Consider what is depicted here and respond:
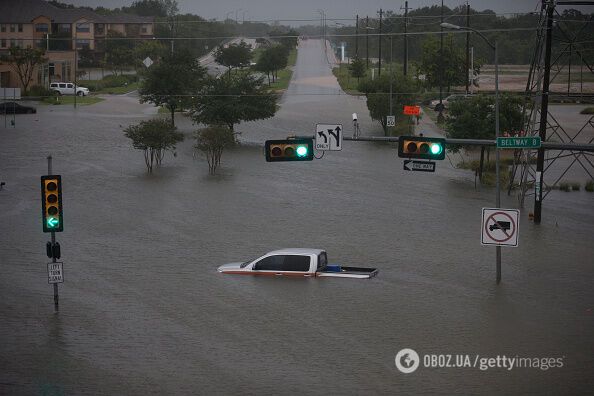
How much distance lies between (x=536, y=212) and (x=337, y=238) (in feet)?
30.1

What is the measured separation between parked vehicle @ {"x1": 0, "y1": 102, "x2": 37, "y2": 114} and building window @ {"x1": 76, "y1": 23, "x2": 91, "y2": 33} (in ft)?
115

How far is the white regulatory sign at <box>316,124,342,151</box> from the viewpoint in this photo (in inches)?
1017

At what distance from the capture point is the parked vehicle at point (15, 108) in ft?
239

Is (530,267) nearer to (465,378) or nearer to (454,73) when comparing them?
(465,378)

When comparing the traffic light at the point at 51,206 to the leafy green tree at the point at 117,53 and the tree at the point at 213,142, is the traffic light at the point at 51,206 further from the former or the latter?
the leafy green tree at the point at 117,53

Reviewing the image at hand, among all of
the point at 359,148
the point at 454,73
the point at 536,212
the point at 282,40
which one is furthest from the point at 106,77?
the point at 536,212

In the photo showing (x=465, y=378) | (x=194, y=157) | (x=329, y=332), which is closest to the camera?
(x=465, y=378)

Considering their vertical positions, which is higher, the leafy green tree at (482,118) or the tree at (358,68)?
the tree at (358,68)

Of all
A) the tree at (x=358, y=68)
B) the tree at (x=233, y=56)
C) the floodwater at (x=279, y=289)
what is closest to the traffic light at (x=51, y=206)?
the floodwater at (x=279, y=289)

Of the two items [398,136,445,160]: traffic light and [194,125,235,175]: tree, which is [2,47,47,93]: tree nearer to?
[194,125,235,175]: tree

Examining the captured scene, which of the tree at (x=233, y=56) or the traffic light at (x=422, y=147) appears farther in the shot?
the tree at (x=233, y=56)

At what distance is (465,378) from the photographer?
18.6m

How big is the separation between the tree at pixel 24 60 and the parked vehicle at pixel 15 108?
845 cm

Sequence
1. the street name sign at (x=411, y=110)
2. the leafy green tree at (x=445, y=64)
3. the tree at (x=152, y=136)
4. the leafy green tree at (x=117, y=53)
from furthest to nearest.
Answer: the leafy green tree at (x=117, y=53) < the leafy green tree at (x=445, y=64) < the street name sign at (x=411, y=110) < the tree at (x=152, y=136)
